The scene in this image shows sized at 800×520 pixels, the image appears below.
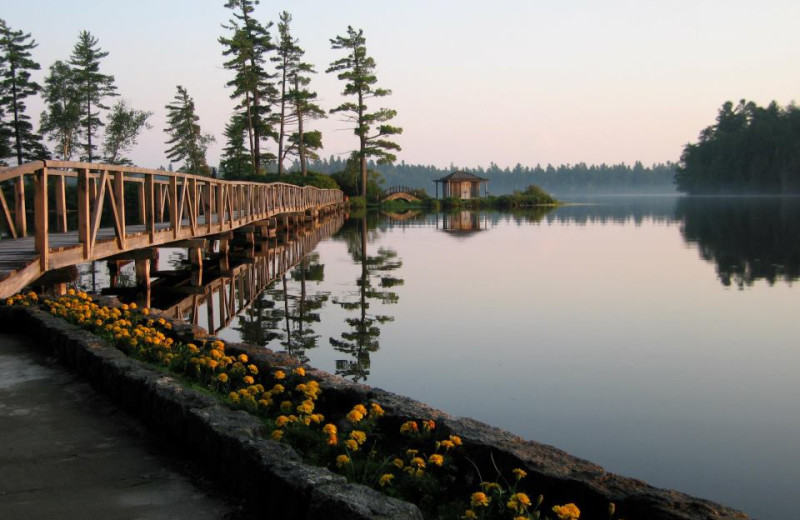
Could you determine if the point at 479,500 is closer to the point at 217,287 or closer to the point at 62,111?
the point at 217,287

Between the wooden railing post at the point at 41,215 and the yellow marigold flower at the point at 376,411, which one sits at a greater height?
the wooden railing post at the point at 41,215

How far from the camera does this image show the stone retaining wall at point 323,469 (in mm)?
3021

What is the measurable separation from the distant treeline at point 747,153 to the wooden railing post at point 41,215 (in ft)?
351

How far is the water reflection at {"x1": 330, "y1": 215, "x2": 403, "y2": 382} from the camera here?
26.5 feet

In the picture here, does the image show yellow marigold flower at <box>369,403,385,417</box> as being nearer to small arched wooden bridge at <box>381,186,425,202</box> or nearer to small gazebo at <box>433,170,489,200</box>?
small arched wooden bridge at <box>381,186,425,202</box>

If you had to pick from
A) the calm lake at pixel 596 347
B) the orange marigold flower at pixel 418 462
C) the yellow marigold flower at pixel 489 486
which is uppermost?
the orange marigold flower at pixel 418 462

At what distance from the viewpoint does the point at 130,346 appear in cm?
601

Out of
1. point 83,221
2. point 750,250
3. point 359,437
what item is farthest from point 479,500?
point 750,250

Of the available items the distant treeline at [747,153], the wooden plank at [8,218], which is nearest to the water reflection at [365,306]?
the wooden plank at [8,218]

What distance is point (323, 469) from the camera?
10.7 ft

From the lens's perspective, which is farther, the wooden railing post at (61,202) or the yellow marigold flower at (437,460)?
the wooden railing post at (61,202)

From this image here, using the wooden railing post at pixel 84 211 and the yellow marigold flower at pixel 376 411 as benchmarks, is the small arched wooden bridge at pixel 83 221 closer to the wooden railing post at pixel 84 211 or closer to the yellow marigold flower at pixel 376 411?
the wooden railing post at pixel 84 211

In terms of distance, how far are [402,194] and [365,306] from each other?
54.6 metres

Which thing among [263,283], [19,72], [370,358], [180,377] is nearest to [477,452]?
[180,377]
